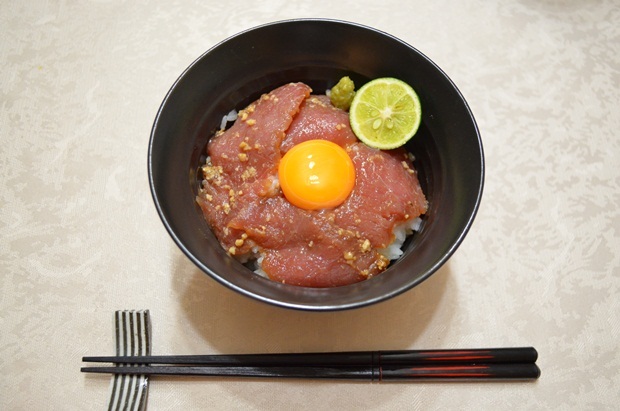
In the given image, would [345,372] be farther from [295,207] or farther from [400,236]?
[295,207]

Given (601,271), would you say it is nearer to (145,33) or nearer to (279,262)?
(279,262)

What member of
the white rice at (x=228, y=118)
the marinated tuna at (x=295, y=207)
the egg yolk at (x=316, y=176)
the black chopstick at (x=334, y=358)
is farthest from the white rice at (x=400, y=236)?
the white rice at (x=228, y=118)

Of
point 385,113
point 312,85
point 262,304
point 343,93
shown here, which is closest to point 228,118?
point 312,85

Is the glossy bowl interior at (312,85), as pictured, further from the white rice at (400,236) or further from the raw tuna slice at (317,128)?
the raw tuna slice at (317,128)

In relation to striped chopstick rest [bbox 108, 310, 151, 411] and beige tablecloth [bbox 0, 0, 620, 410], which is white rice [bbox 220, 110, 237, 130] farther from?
striped chopstick rest [bbox 108, 310, 151, 411]

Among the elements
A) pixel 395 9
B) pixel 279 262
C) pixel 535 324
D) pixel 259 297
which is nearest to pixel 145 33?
pixel 395 9

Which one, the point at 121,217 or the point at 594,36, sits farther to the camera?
the point at 594,36
